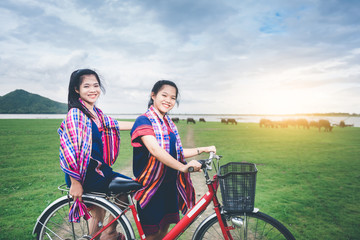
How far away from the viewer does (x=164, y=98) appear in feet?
8.01

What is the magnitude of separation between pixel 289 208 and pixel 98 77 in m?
4.66

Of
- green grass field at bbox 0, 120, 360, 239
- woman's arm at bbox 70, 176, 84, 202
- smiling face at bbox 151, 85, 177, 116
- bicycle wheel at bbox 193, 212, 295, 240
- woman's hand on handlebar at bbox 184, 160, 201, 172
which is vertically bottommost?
green grass field at bbox 0, 120, 360, 239

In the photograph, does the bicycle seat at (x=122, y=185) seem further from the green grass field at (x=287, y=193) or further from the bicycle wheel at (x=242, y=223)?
the green grass field at (x=287, y=193)

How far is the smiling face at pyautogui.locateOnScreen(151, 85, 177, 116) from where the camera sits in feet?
8.02

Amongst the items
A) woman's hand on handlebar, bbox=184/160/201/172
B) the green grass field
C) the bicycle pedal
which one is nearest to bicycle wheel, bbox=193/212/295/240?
the bicycle pedal

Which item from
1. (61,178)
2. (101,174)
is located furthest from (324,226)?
(61,178)

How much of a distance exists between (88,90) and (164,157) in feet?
3.69

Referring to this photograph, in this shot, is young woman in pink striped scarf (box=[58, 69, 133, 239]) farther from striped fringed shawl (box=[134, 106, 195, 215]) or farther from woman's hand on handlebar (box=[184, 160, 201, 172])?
woman's hand on handlebar (box=[184, 160, 201, 172])

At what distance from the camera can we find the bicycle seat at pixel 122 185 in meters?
2.13

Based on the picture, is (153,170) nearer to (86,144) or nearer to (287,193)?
(86,144)

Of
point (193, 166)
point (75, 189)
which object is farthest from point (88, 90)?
point (193, 166)

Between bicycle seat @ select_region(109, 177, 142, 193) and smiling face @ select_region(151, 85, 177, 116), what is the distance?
85 cm

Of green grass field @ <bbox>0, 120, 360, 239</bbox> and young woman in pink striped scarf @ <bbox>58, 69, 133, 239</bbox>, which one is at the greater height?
young woman in pink striped scarf @ <bbox>58, 69, 133, 239</bbox>

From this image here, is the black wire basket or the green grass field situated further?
the green grass field
